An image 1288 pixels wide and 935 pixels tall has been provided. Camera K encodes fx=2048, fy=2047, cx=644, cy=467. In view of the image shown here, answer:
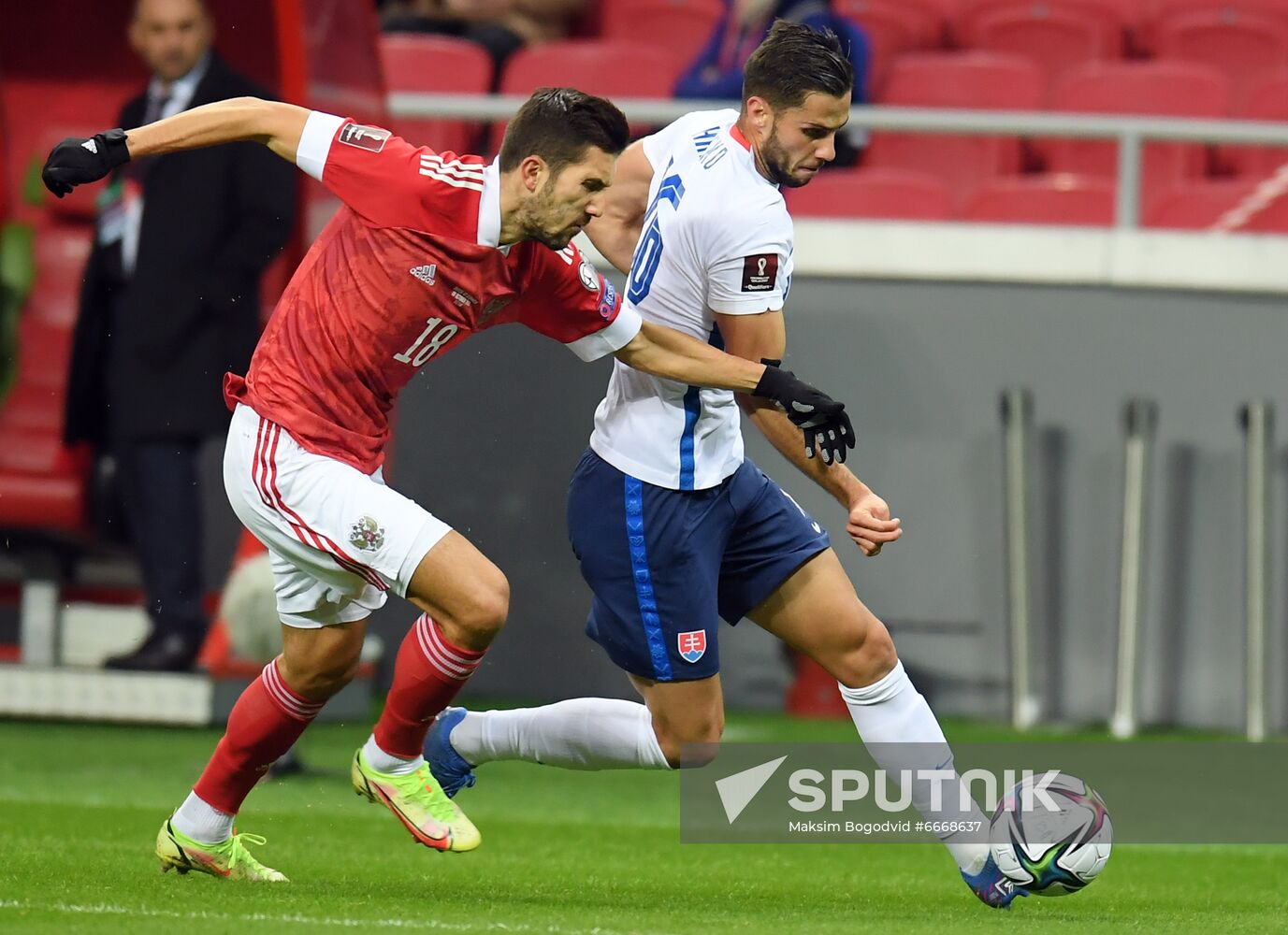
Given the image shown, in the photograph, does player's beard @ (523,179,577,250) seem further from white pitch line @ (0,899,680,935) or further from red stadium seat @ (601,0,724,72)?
red stadium seat @ (601,0,724,72)

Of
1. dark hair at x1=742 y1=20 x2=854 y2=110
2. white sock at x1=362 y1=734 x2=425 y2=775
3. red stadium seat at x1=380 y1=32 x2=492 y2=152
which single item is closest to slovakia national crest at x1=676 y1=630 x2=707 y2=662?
white sock at x1=362 y1=734 x2=425 y2=775

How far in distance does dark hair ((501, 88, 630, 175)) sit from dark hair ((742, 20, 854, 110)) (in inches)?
18.9

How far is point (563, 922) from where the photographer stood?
4543 mm

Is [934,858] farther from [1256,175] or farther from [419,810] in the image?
[1256,175]

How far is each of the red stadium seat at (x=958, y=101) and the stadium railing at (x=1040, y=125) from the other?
2.27 ft

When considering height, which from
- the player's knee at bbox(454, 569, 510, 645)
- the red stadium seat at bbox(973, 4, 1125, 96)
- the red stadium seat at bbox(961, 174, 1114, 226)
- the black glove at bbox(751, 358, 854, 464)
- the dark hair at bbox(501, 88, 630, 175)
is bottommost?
the red stadium seat at bbox(961, 174, 1114, 226)

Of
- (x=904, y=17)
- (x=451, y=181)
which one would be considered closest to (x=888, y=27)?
(x=904, y=17)

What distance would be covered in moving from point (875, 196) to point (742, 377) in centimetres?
548

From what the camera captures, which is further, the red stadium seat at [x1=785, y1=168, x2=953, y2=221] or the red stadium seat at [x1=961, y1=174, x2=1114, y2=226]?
the red stadium seat at [x1=785, y1=168, x2=953, y2=221]

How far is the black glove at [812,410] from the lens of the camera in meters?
4.95

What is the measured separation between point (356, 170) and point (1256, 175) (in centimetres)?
668

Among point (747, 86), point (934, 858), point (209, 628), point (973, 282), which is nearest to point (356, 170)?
point (747, 86)

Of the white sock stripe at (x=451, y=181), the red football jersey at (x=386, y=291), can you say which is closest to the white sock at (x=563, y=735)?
the red football jersey at (x=386, y=291)

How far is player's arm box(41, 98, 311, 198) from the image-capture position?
15.2ft
